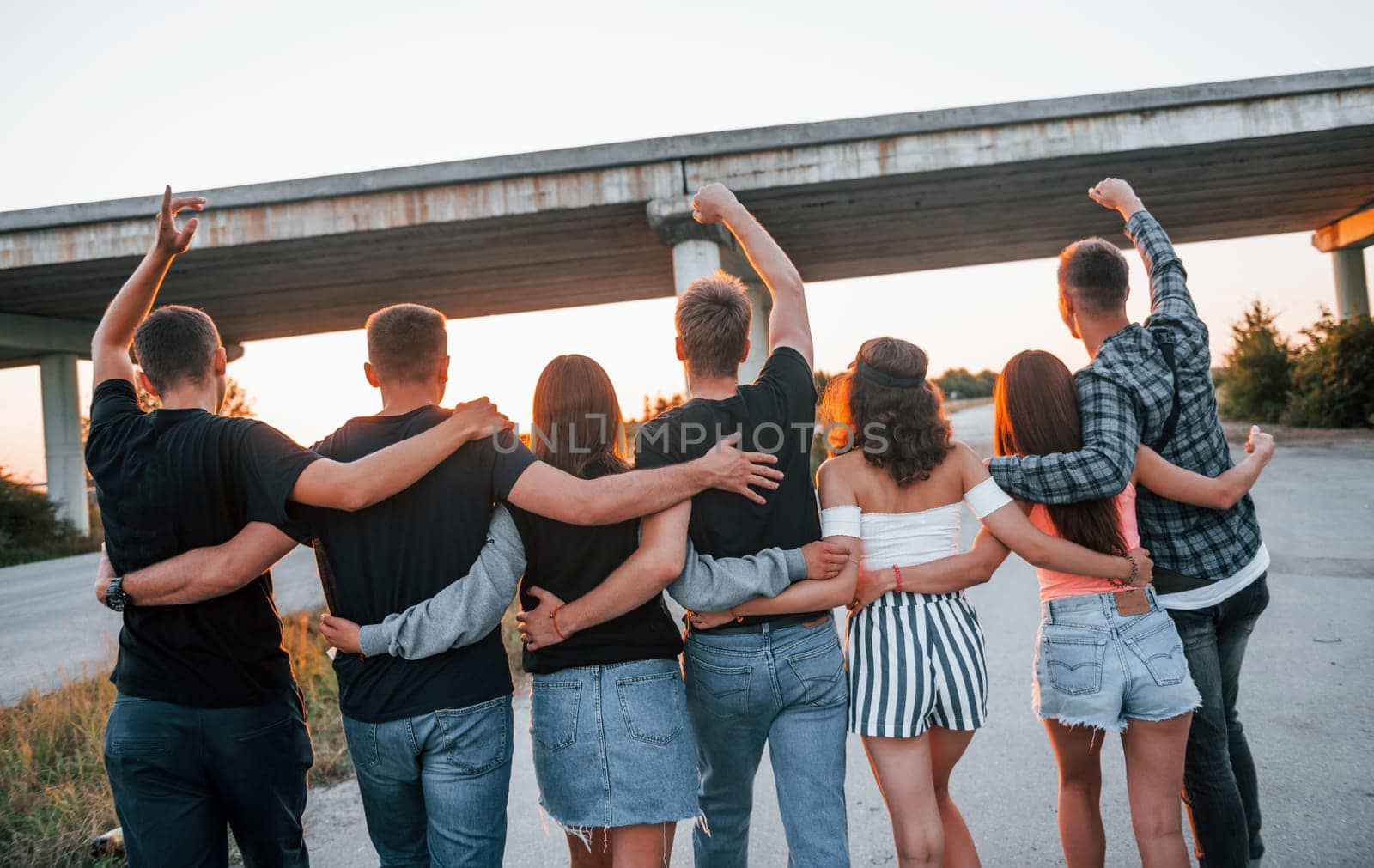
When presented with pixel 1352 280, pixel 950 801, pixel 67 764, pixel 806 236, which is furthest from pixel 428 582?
pixel 1352 280

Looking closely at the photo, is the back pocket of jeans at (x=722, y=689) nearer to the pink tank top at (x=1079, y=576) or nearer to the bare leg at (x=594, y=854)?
the bare leg at (x=594, y=854)

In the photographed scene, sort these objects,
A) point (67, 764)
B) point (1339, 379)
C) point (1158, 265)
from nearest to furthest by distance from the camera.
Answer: point (1158, 265)
point (67, 764)
point (1339, 379)

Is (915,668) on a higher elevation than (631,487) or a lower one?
lower

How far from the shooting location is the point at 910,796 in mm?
2434

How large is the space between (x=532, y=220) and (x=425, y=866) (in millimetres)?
10577

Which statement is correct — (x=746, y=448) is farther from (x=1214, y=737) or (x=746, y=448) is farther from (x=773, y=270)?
(x=1214, y=737)

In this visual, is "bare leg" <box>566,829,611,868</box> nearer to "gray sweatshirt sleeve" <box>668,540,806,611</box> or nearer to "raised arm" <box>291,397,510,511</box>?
"gray sweatshirt sleeve" <box>668,540,806,611</box>

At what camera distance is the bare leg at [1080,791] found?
2607 mm

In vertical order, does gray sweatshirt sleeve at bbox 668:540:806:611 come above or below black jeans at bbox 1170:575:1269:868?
above

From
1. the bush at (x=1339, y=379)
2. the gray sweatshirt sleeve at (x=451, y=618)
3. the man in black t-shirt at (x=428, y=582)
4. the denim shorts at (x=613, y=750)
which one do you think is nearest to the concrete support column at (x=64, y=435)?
the man in black t-shirt at (x=428, y=582)

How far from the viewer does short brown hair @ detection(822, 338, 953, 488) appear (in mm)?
2555

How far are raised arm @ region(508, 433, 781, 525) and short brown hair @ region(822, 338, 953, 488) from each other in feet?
1.43

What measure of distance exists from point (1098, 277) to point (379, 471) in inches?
98.2

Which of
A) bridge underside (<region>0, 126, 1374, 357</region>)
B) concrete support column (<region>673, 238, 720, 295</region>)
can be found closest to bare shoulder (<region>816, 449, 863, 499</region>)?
concrete support column (<region>673, 238, 720, 295</region>)
